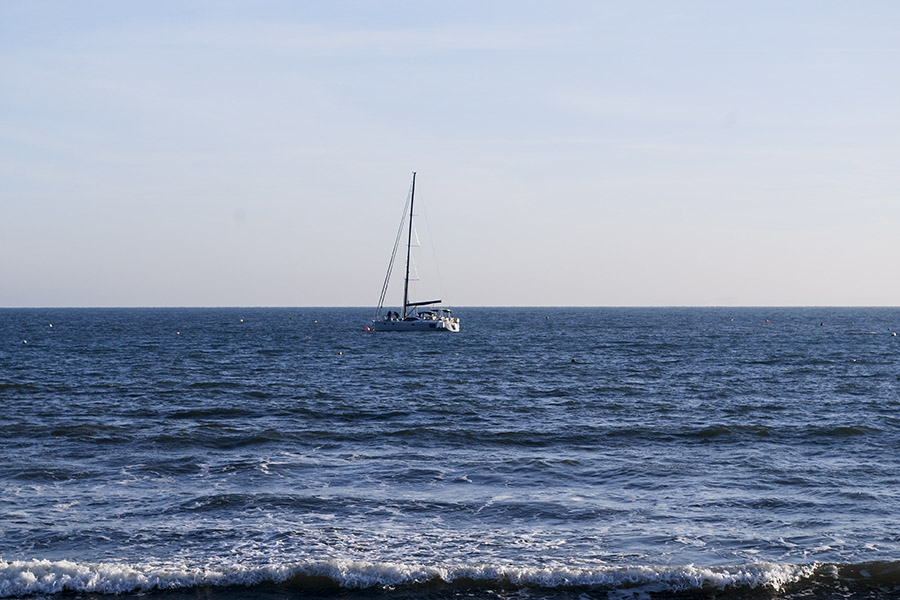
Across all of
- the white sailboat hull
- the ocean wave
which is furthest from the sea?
the white sailboat hull

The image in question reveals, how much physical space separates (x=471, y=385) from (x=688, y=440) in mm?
20169

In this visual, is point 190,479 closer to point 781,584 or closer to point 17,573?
point 17,573

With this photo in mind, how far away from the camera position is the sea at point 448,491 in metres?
15.7

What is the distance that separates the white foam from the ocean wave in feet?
0.05

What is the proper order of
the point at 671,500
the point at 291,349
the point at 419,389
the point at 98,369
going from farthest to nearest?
the point at 291,349 → the point at 98,369 → the point at 419,389 → the point at 671,500

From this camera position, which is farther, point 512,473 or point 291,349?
point 291,349

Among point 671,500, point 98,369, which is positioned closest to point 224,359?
point 98,369

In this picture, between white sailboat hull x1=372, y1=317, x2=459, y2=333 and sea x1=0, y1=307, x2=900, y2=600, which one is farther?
white sailboat hull x1=372, y1=317, x2=459, y2=333

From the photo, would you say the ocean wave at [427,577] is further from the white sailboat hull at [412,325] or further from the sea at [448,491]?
the white sailboat hull at [412,325]

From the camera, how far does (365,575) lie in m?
15.8

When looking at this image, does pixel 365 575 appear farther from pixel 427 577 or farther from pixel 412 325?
pixel 412 325

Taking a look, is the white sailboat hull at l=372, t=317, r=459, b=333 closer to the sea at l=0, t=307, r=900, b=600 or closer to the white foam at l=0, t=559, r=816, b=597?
the sea at l=0, t=307, r=900, b=600

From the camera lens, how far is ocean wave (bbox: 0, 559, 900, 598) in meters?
15.3

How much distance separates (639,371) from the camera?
2282 inches
